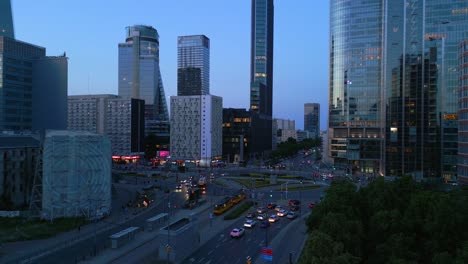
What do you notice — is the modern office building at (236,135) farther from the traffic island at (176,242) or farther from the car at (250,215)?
the traffic island at (176,242)

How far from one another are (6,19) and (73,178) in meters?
102

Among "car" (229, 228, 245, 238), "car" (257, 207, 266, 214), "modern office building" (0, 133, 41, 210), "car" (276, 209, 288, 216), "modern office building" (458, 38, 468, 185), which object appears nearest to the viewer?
"car" (229, 228, 245, 238)

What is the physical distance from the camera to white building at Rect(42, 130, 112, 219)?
6388 cm

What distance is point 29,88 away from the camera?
413 ft

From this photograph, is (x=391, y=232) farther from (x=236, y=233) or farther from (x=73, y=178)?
(x=73, y=178)

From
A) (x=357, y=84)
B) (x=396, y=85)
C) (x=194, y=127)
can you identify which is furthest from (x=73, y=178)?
(x=357, y=84)

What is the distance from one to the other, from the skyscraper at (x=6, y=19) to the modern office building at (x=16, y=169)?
77.1 meters

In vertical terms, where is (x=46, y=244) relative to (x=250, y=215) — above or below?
below

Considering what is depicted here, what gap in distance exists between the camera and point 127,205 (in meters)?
76.1

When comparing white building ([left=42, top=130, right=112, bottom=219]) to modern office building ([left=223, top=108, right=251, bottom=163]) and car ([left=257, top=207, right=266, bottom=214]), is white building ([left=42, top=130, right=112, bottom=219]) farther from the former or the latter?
modern office building ([left=223, top=108, right=251, bottom=163])

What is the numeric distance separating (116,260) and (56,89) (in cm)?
10086

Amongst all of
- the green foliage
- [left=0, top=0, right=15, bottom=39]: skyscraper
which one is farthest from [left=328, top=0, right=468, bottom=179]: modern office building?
[left=0, top=0, right=15, bottom=39]: skyscraper

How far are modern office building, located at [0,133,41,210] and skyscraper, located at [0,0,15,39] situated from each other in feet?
253

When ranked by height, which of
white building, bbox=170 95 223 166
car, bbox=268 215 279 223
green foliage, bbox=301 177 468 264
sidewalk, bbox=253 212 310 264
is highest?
white building, bbox=170 95 223 166
